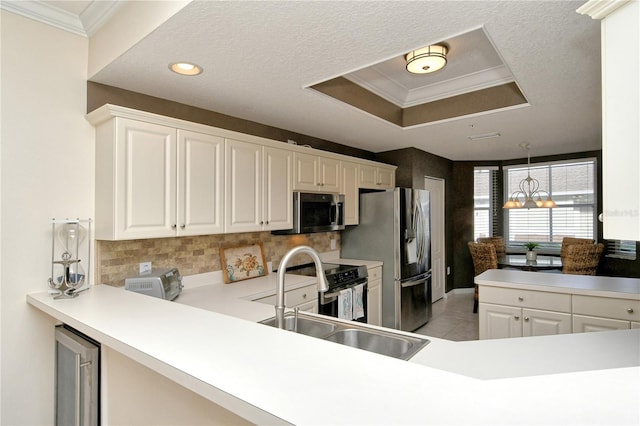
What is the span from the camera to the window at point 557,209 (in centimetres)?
530

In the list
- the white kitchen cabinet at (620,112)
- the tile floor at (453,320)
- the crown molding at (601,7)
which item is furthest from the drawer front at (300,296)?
the crown molding at (601,7)

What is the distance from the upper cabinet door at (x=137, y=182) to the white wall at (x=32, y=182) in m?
0.21

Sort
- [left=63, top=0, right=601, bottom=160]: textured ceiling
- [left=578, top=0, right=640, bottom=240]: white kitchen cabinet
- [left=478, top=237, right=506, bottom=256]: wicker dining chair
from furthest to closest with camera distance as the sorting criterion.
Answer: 1. [left=478, top=237, right=506, bottom=256]: wicker dining chair
2. [left=63, top=0, right=601, bottom=160]: textured ceiling
3. [left=578, top=0, right=640, bottom=240]: white kitchen cabinet

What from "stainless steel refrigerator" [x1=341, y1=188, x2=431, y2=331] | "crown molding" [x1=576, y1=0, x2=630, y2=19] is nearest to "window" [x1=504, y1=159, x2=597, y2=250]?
"stainless steel refrigerator" [x1=341, y1=188, x2=431, y2=331]

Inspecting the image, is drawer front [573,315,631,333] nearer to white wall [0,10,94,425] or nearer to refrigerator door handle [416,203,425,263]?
refrigerator door handle [416,203,425,263]

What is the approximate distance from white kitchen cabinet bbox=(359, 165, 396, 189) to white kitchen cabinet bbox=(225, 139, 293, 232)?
1.22 m

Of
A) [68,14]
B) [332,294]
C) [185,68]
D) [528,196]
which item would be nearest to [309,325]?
[332,294]

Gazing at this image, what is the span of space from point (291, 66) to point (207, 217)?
1.22m

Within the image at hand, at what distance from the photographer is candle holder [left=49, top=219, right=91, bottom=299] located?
75.5 inches

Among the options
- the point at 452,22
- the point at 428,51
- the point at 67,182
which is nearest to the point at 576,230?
the point at 428,51

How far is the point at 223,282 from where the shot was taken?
2953mm

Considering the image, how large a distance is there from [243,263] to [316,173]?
1172 millimetres

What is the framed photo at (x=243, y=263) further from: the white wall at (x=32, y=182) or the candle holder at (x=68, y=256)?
the white wall at (x=32, y=182)

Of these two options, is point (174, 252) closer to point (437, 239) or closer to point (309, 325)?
point (309, 325)
